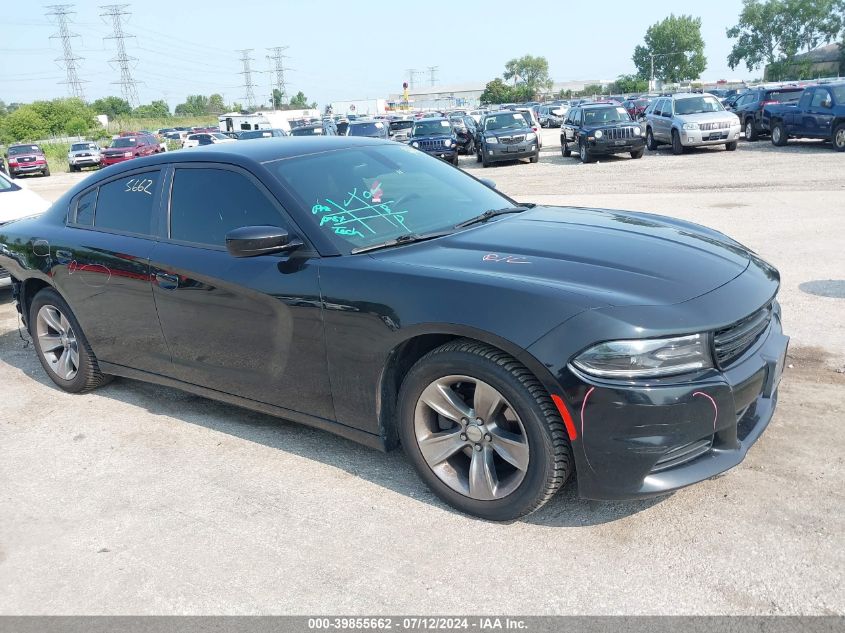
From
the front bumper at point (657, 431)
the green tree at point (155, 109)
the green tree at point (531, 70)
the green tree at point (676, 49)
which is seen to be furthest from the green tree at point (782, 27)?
the front bumper at point (657, 431)

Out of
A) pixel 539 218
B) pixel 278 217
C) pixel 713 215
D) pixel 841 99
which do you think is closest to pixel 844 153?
pixel 841 99

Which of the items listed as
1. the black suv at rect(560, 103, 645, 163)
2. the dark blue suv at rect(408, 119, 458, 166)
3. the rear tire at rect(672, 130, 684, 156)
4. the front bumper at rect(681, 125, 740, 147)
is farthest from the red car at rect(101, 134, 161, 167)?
the front bumper at rect(681, 125, 740, 147)

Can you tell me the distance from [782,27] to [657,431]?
468 feet

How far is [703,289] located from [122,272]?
3.34m

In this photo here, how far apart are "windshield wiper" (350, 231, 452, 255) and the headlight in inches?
49.2

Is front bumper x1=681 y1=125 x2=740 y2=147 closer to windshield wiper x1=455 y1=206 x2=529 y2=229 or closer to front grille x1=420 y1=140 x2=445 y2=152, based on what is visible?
front grille x1=420 y1=140 x2=445 y2=152

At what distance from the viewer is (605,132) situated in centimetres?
2144

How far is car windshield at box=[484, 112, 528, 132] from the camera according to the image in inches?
942

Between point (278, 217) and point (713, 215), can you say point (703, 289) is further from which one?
point (713, 215)

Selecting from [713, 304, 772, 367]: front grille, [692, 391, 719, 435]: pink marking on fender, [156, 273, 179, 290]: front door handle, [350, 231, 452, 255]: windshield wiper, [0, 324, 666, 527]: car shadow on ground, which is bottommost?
[0, 324, 666, 527]: car shadow on ground

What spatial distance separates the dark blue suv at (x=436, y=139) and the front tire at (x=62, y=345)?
58.9ft

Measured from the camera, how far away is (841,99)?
19.0 m

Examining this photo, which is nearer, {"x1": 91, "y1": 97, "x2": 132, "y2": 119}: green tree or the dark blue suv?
the dark blue suv

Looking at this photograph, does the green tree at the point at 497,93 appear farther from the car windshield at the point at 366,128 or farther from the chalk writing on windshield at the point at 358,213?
the chalk writing on windshield at the point at 358,213
